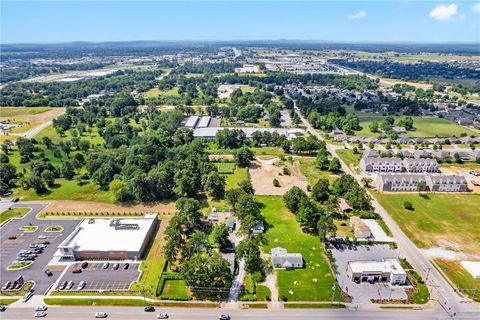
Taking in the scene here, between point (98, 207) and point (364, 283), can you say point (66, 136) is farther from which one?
point (364, 283)

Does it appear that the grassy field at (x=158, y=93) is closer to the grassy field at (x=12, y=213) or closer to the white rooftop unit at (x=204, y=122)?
the white rooftop unit at (x=204, y=122)

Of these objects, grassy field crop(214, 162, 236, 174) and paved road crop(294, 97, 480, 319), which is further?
grassy field crop(214, 162, 236, 174)

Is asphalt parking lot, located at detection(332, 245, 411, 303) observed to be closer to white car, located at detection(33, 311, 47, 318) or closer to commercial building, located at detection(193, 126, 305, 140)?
white car, located at detection(33, 311, 47, 318)

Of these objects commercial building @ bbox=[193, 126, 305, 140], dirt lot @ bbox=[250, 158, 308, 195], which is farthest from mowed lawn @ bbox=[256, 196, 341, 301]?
commercial building @ bbox=[193, 126, 305, 140]

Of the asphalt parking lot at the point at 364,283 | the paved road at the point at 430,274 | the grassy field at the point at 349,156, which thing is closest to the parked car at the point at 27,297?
the asphalt parking lot at the point at 364,283

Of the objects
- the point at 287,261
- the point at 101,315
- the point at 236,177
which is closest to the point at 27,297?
the point at 101,315
